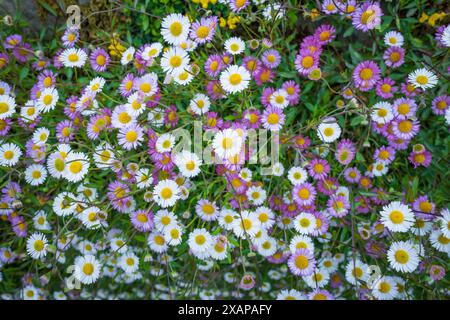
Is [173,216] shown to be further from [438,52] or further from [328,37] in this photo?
[438,52]

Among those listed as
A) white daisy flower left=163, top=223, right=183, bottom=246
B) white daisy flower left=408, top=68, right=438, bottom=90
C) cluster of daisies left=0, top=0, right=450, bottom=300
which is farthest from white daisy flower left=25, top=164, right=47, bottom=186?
white daisy flower left=408, top=68, right=438, bottom=90

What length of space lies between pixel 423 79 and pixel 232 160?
2.88 feet

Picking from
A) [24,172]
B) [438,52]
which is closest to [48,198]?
[24,172]

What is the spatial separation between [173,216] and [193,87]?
0.57 metres

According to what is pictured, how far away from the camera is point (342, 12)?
1565 mm

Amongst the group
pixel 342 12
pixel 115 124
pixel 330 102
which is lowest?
pixel 115 124

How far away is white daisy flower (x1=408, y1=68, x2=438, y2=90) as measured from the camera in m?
1.55

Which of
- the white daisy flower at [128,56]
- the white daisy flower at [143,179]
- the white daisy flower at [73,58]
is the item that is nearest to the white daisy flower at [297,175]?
the white daisy flower at [143,179]

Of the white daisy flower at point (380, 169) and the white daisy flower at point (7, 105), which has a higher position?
the white daisy flower at point (7, 105)

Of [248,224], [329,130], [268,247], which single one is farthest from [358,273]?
[329,130]

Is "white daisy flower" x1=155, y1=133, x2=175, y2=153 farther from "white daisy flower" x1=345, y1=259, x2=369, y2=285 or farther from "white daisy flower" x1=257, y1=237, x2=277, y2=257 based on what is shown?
"white daisy flower" x1=345, y1=259, x2=369, y2=285

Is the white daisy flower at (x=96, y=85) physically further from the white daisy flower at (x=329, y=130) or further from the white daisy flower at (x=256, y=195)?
the white daisy flower at (x=329, y=130)

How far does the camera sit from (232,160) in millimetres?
1531

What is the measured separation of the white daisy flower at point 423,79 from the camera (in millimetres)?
1550
